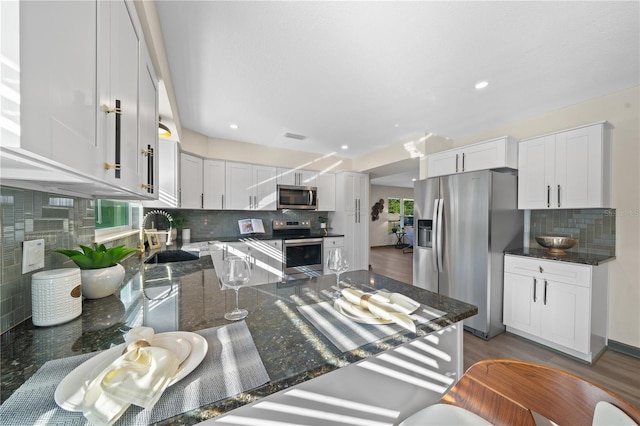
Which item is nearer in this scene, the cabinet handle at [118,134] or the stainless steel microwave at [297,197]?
the cabinet handle at [118,134]

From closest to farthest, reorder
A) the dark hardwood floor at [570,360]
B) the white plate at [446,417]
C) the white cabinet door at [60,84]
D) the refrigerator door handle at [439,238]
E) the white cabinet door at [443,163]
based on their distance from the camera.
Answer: the white cabinet door at [60,84], the white plate at [446,417], the dark hardwood floor at [570,360], the refrigerator door handle at [439,238], the white cabinet door at [443,163]

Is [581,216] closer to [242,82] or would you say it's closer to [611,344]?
[611,344]

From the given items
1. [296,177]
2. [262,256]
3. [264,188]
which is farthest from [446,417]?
[296,177]

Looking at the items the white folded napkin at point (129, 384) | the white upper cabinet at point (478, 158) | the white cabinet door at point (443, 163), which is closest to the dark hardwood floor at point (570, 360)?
the white upper cabinet at point (478, 158)

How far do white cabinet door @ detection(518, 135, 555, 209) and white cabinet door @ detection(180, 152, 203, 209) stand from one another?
14.1 feet

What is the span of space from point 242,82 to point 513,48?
7.46ft

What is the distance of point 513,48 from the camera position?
5.99 feet

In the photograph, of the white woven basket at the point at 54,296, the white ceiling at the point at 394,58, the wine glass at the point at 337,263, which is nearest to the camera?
the white woven basket at the point at 54,296

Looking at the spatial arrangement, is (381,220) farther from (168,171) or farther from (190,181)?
(168,171)

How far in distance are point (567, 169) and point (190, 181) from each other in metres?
4.61

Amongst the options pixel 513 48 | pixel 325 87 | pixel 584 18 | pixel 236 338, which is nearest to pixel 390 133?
pixel 325 87

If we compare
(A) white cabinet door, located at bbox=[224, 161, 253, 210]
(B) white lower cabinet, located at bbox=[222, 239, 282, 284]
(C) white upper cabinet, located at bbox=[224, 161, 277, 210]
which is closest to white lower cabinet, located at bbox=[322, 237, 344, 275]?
(B) white lower cabinet, located at bbox=[222, 239, 282, 284]

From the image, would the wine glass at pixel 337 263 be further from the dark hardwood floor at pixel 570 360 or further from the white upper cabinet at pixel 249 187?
the white upper cabinet at pixel 249 187

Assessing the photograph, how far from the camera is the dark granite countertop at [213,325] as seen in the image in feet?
2.01
